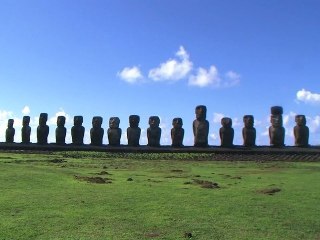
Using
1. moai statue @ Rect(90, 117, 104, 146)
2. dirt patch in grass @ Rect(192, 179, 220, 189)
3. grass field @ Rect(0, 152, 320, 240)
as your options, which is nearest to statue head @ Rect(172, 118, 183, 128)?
moai statue @ Rect(90, 117, 104, 146)

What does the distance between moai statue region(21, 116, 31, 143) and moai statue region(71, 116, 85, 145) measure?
3451 mm

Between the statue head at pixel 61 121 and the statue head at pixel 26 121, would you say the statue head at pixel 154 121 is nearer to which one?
the statue head at pixel 61 121

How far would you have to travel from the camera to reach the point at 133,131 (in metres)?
28.6

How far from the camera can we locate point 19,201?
8695 mm

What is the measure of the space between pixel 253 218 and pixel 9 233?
11.2ft

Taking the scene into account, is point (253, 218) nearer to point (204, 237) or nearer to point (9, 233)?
point (204, 237)

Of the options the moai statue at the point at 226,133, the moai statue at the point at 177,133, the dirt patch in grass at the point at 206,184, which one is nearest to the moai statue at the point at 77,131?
the moai statue at the point at 177,133

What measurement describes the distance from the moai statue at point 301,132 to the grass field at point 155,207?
13937mm

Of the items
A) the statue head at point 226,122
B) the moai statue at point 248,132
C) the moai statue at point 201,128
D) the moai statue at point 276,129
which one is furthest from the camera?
the moai statue at point 201,128

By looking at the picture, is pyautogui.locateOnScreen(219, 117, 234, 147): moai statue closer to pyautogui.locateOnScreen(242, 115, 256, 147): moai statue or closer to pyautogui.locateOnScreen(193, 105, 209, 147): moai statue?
pyautogui.locateOnScreen(242, 115, 256, 147): moai statue

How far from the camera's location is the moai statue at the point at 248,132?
26.7 meters

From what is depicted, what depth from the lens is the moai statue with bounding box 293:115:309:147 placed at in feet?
86.1

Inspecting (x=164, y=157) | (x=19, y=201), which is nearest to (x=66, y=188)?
(x=19, y=201)

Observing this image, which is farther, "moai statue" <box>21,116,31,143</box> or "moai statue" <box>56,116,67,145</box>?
"moai statue" <box>21,116,31,143</box>
